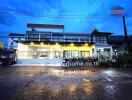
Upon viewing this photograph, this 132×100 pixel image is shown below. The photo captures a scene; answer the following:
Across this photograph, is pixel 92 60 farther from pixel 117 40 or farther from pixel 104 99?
pixel 104 99

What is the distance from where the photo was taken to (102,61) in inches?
1286

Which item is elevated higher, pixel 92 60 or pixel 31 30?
pixel 31 30

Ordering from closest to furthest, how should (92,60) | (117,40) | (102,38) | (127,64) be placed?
(127,64)
(92,60)
(102,38)
(117,40)

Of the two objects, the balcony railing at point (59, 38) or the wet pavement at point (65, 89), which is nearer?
the wet pavement at point (65, 89)

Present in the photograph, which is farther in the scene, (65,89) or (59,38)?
(59,38)

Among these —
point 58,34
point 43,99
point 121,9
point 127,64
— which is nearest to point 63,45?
point 58,34

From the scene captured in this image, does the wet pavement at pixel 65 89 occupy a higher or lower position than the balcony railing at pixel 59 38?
lower

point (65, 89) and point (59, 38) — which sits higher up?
point (59, 38)

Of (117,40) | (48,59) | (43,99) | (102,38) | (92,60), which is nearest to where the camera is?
(43,99)

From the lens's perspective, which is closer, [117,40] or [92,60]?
[92,60]

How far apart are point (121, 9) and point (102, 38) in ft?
28.0

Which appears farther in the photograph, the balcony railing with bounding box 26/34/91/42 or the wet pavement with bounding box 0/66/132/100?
the balcony railing with bounding box 26/34/91/42

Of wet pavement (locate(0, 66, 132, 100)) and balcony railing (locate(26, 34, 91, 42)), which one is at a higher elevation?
balcony railing (locate(26, 34, 91, 42))

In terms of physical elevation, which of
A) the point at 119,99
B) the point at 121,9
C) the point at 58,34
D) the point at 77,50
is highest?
the point at 121,9
